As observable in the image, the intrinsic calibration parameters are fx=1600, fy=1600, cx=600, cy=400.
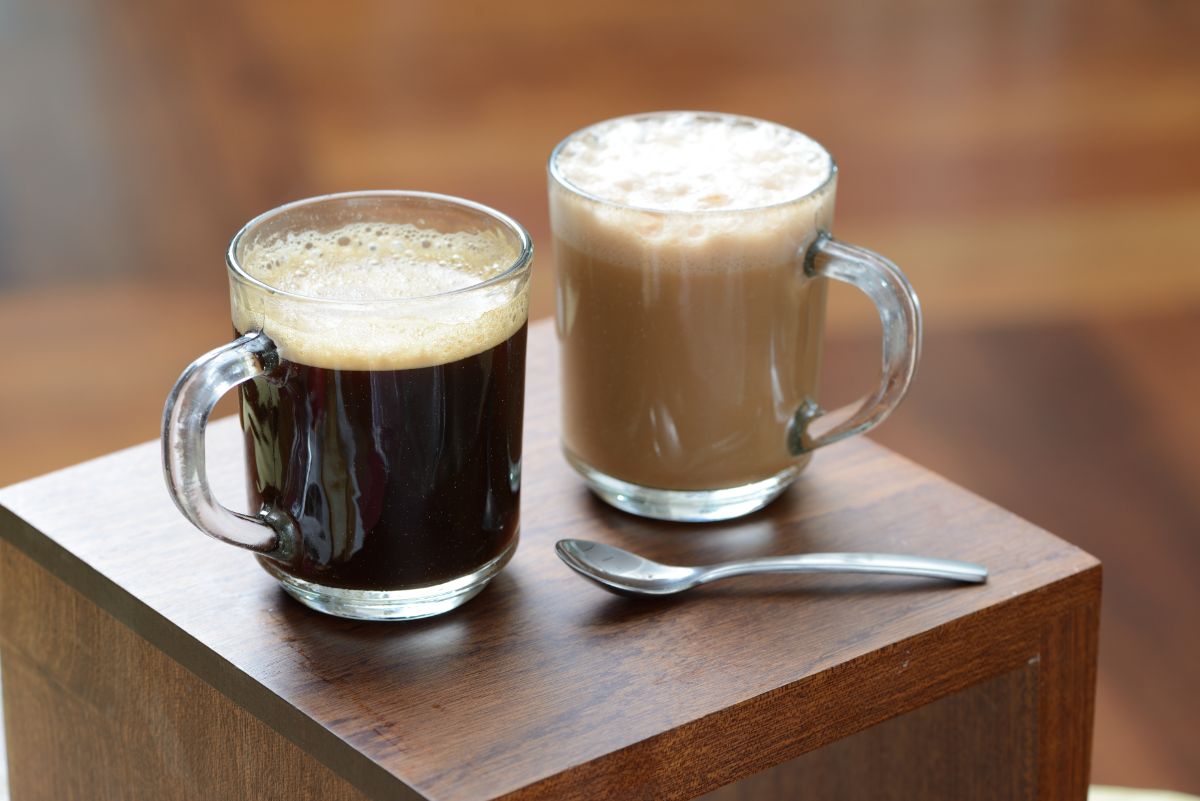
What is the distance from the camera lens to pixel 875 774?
1.02m

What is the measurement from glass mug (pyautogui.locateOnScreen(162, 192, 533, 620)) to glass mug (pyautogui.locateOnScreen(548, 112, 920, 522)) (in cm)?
7

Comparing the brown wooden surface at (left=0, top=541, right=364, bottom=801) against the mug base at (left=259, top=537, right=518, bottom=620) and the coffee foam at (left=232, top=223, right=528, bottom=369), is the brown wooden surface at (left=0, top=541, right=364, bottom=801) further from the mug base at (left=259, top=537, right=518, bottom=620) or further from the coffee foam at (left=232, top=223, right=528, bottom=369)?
the coffee foam at (left=232, top=223, right=528, bottom=369)

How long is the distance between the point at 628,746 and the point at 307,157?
6.58 ft

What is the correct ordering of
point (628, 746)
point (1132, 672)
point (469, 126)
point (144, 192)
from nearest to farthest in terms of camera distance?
point (628, 746) → point (1132, 672) → point (144, 192) → point (469, 126)

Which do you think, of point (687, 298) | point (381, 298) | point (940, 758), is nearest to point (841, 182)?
point (940, 758)

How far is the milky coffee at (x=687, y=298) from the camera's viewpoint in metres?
0.79

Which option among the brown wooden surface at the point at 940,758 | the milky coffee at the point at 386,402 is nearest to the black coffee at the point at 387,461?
the milky coffee at the point at 386,402

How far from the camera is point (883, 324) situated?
810mm

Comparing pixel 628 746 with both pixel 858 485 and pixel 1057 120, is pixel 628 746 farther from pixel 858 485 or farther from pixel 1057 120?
pixel 1057 120

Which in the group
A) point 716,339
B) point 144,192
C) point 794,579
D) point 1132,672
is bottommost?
point 1132,672

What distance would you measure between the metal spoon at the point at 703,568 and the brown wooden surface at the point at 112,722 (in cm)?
17

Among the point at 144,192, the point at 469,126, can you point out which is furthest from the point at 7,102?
the point at 469,126

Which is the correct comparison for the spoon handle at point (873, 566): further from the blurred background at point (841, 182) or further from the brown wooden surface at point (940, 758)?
the blurred background at point (841, 182)

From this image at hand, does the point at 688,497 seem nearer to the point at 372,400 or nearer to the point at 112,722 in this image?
the point at 372,400
